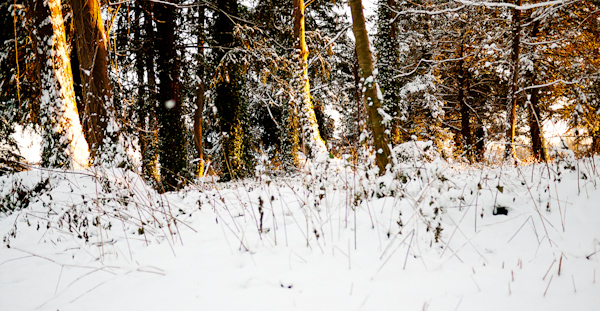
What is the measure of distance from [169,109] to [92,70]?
320cm

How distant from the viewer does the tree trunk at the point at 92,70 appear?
5457 millimetres

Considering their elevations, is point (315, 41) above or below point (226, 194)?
above

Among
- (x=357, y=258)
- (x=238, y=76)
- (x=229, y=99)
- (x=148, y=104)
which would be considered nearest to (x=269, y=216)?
(x=357, y=258)

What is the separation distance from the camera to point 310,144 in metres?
8.45

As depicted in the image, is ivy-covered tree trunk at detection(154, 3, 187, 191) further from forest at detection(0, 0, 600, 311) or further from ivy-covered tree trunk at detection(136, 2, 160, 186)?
ivy-covered tree trunk at detection(136, 2, 160, 186)

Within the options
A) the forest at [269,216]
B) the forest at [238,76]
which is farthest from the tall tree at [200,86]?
the forest at [269,216]

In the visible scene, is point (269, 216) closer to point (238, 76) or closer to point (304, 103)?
point (304, 103)

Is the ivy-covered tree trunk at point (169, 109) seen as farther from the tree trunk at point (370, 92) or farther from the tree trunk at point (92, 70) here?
the tree trunk at point (370, 92)

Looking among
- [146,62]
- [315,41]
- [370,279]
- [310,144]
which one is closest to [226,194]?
[370,279]

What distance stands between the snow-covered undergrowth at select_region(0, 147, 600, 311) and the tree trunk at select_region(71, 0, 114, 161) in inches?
98.9

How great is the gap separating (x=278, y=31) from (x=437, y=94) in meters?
8.99

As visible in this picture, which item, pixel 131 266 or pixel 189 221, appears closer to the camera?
pixel 131 266

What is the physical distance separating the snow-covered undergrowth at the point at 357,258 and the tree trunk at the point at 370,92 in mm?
1177

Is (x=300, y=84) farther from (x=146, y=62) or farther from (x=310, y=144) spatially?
(x=146, y=62)
